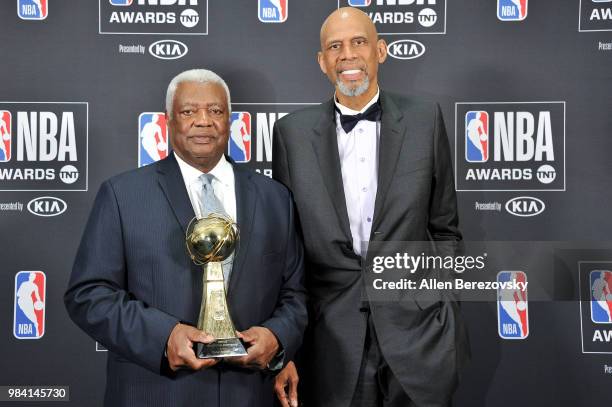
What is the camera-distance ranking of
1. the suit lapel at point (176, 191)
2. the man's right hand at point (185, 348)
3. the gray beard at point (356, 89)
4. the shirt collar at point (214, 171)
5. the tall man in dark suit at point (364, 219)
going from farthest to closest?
the gray beard at point (356, 89) → the tall man in dark suit at point (364, 219) → the shirt collar at point (214, 171) → the suit lapel at point (176, 191) → the man's right hand at point (185, 348)

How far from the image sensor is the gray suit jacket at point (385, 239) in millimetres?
2703

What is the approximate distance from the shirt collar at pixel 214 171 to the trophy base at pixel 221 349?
0.60m

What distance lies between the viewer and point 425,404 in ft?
8.77

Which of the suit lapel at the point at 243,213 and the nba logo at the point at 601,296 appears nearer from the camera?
the suit lapel at the point at 243,213

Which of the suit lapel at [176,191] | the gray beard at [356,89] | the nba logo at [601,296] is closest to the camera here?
the suit lapel at [176,191]

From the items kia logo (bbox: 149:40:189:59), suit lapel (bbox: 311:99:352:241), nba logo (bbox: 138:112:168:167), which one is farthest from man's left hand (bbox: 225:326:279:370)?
kia logo (bbox: 149:40:189:59)

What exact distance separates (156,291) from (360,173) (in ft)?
2.90

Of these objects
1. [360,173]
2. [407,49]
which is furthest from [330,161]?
[407,49]

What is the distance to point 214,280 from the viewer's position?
7.64 feet

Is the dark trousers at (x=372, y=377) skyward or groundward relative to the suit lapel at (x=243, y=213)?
groundward

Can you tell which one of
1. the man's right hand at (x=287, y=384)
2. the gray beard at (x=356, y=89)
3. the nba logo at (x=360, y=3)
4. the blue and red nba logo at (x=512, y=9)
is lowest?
the man's right hand at (x=287, y=384)

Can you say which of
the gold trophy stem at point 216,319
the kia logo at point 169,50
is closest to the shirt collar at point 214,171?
the gold trophy stem at point 216,319

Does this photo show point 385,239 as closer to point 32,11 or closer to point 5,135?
point 5,135

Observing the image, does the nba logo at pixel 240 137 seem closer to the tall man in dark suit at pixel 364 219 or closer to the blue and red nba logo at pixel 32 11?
the tall man in dark suit at pixel 364 219
